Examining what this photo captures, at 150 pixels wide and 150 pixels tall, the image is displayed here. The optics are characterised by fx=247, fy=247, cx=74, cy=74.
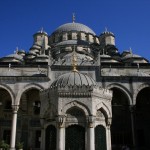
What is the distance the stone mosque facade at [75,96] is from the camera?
7406 millimetres

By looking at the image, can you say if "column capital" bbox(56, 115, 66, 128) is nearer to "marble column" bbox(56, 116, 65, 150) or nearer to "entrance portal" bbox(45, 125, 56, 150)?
"marble column" bbox(56, 116, 65, 150)

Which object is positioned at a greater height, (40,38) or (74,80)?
(40,38)

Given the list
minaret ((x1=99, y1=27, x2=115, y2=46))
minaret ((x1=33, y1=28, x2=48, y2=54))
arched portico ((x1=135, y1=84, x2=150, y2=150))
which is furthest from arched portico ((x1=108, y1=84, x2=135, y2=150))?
minaret ((x1=33, y1=28, x2=48, y2=54))

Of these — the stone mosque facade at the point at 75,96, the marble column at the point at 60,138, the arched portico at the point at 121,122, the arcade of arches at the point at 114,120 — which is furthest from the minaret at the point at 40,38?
the marble column at the point at 60,138

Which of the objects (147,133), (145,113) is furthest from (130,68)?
(147,133)

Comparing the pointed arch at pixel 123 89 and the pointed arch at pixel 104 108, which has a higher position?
the pointed arch at pixel 123 89

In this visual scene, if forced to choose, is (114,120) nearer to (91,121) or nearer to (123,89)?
(123,89)

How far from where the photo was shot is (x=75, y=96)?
7.55m

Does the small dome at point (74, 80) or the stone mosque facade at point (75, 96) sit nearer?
the stone mosque facade at point (75, 96)

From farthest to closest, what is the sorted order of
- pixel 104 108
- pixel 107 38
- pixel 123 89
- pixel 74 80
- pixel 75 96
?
pixel 107 38 → pixel 123 89 → pixel 74 80 → pixel 104 108 → pixel 75 96

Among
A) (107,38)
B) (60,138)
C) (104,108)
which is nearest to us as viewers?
(60,138)

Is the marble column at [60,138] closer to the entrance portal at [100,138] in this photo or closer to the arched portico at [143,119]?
the entrance portal at [100,138]

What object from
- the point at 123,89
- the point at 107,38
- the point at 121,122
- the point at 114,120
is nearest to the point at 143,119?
the point at 121,122

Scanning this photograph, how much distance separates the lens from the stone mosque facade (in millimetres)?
7406
